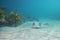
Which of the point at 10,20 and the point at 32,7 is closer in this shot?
the point at 10,20

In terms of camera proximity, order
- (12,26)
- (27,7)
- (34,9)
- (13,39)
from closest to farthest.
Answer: (13,39)
(12,26)
(27,7)
(34,9)

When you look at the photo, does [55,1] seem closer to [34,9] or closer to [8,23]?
[34,9]

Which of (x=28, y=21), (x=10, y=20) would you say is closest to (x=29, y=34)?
(x=10, y=20)

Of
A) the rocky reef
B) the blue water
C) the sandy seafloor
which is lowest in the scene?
the sandy seafloor

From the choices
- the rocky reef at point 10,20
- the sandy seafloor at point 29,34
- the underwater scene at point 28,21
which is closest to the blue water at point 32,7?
the underwater scene at point 28,21

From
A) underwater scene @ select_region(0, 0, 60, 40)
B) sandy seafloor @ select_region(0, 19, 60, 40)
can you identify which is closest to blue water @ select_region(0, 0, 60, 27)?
underwater scene @ select_region(0, 0, 60, 40)

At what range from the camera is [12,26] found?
732 cm

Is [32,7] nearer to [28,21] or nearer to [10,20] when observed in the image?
[28,21]

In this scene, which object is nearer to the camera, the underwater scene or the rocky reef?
the underwater scene

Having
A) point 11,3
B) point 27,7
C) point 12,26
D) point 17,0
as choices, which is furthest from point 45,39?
point 27,7

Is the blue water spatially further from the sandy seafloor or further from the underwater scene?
the sandy seafloor

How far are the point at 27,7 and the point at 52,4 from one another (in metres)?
5.42

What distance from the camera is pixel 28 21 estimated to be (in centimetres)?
1007

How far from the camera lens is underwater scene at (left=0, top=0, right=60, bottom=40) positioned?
216 inches
